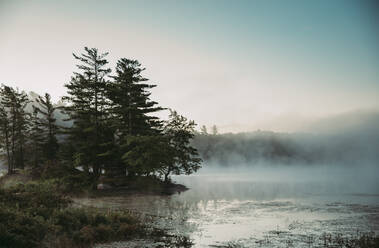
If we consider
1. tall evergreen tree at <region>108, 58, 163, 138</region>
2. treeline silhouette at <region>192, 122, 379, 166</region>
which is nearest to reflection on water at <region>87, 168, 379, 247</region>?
tall evergreen tree at <region>108, 58, 163, 138</region>

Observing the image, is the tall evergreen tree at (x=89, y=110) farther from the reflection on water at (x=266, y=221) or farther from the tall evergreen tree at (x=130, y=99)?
the reflection on water at (x=266, y=221)

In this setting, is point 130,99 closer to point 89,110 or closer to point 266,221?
point 89,110

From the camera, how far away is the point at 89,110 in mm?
35000

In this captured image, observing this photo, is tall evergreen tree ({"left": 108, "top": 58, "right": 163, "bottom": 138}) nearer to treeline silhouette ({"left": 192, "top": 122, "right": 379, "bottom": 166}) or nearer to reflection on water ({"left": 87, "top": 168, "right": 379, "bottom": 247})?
reflection on water ({"left": 87, "top": 168, "right": 379, "bottom": 247})

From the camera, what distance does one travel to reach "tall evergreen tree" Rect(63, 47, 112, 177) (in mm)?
34469

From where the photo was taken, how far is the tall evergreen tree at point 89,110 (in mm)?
34469

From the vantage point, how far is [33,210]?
48.7 ft

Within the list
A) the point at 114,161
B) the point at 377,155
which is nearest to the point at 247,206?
the point at 114,161

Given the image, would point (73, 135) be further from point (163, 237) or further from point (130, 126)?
point (163, 237)

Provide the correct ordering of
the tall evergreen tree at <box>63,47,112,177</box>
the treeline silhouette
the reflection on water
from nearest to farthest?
the reflection on water
the tall evergreen tree at <box>63,47,112,177</box>
the treeline silhouette

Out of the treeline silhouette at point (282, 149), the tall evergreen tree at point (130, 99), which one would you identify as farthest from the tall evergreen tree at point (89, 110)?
the treeline silhouette at point (282, 149)

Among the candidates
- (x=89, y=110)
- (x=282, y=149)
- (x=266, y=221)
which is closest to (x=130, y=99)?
(x=89, y=110)

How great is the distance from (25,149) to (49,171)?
19052 millimetres

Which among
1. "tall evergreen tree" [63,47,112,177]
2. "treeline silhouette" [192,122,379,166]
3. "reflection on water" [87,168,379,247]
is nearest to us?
"reflection on water" [87,168,379,247]
